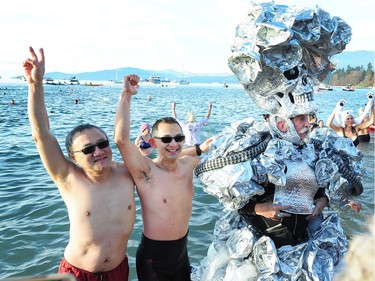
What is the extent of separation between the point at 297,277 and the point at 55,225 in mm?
4566

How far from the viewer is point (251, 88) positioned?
2.72 metres

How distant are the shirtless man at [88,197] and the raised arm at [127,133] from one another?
0.11 m

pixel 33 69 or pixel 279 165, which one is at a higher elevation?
pixel 33 69

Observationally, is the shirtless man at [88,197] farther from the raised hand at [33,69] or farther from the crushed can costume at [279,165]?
the crushed can costume at [279,165]

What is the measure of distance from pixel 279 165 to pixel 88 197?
1335 millimetres

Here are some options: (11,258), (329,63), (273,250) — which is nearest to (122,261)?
(273,250)

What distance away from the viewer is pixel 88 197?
2816 mm

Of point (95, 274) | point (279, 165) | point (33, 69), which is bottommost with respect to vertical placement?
point (95, 274)

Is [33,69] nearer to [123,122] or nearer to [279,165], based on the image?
[123,122]

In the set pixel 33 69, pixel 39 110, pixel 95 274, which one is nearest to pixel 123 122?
pixel 39 110

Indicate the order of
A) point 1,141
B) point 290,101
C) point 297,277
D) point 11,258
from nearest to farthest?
point 297,277, point 290,101, point 11,258, point 1,141

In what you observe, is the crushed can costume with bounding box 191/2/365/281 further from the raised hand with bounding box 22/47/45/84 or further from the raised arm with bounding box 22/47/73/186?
the raised hand with bounding box 22/47/45/84

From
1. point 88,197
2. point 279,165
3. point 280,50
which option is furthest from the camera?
point 88,197

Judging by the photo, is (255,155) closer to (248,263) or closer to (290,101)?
(290,101)
